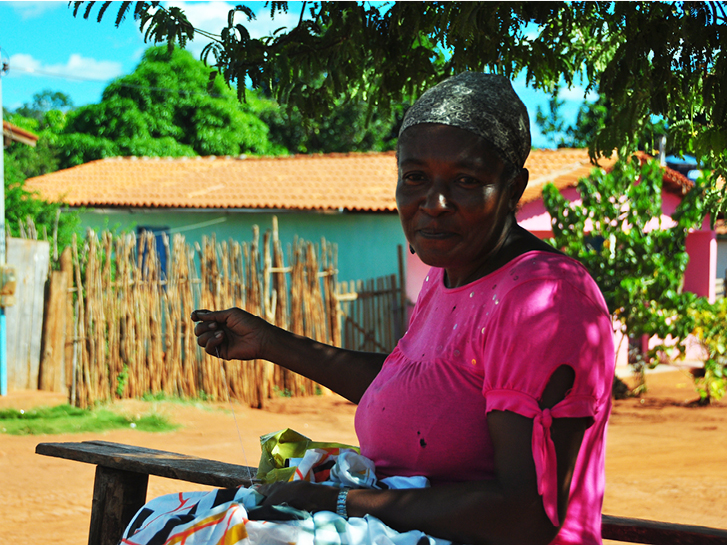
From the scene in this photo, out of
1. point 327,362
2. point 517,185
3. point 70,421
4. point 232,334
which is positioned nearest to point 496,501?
point 517,185

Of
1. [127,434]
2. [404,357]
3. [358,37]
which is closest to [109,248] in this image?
[127,434]

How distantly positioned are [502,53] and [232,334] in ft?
6.03

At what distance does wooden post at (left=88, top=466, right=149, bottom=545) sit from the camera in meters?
2.78

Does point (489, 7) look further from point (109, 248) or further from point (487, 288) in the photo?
point (109, 248)

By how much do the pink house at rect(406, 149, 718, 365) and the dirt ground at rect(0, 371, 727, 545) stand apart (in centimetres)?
343

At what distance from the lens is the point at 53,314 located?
7824 mm

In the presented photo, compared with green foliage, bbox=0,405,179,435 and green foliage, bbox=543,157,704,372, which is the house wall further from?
green foliage, bbox=0,405,179,435

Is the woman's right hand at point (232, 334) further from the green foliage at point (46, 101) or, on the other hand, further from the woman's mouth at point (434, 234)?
the green foliage at point (46, 101)

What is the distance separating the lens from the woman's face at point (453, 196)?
1.58 meters

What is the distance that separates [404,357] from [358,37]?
167 cm

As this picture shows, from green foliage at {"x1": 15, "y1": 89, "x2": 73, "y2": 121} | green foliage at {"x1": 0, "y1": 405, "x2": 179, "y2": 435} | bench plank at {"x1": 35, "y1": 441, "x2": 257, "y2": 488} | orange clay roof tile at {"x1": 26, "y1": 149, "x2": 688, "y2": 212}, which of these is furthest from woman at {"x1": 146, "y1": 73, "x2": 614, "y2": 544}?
green foliage at {"x1": 15, "y1": 89, "x2": 73, "y2": 121}

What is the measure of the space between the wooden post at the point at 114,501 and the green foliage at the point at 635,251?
290 inches

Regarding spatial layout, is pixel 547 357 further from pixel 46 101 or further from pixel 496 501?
pixel 46 101

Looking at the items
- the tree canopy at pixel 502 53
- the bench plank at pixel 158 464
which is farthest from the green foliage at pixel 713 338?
the bench plank at pixel 158 464
